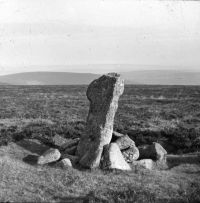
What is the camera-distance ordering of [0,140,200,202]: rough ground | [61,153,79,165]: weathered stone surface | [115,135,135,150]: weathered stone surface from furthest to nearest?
[115,135,135,150]: weathered stone surface < [61,153,79,165]: weathered stone surface < [0,140,200,202]: rough ground

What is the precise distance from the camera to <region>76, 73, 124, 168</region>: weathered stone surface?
15.6 metres

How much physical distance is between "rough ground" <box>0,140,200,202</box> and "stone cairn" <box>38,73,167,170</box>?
717 millimetres

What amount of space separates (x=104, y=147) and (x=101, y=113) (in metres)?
1.68

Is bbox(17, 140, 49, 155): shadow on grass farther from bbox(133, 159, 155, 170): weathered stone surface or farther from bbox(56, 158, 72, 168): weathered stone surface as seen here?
bbox(133, 159, 155, 170): weathered stone surface

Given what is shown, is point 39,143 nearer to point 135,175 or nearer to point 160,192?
point 135,175

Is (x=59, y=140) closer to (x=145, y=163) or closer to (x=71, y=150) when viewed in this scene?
(x=71, y=150)

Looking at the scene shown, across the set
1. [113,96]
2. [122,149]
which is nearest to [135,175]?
[122,149]

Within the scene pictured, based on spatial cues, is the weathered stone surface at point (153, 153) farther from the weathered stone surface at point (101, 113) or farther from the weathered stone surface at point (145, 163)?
the weathered stone surface at point (101, 113)

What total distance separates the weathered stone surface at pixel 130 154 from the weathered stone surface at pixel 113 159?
0.84 m

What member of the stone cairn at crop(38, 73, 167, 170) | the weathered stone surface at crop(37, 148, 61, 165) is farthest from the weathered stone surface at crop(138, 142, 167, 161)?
the weathered stone surface at crop(37, 148, 61, 165)

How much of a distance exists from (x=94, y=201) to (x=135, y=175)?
11.6ft

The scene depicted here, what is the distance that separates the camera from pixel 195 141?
1906 cm

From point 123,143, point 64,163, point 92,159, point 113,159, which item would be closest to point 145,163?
point 113,159

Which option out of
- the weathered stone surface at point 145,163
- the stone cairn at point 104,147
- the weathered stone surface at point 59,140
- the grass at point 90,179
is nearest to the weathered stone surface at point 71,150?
the stone cairn at point 104,147
